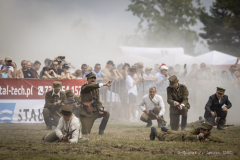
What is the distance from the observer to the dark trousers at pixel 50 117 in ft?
36.4

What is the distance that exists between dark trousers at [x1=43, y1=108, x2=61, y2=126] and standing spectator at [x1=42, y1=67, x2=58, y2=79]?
2417 mm

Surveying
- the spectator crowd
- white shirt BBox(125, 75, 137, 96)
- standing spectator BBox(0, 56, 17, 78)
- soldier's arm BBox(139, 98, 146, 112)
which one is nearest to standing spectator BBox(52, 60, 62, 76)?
the spectator crowd

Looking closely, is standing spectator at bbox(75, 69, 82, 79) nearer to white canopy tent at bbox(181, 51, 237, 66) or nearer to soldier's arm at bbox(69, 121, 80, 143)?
soldier's arm at bbox(69, 121, 80, 143)

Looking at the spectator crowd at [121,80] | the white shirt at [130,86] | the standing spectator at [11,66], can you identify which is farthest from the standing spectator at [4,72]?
the white shirt at [130,86]

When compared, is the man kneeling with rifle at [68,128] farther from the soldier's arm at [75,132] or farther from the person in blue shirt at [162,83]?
the person in blue shirt at [162,83]

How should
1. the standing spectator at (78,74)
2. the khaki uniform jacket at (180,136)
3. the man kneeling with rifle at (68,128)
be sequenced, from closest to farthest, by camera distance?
the man kneeling with rifle at (68,128) < the khaki uniform jacket at (180,136) < the standing spectator at (78,74)

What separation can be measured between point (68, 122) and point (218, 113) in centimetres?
576

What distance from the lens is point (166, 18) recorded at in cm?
4972

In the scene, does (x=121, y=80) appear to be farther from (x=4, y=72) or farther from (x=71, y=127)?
(x=71, y=127)

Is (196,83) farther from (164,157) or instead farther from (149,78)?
(164,157)

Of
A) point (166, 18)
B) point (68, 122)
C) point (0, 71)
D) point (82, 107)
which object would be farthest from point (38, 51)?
point (166, 18)

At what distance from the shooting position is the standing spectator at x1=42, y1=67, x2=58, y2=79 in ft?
43.6

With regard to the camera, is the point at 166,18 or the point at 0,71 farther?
the point at 166,18

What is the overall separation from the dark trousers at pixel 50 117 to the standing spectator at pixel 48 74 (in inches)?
95.2
